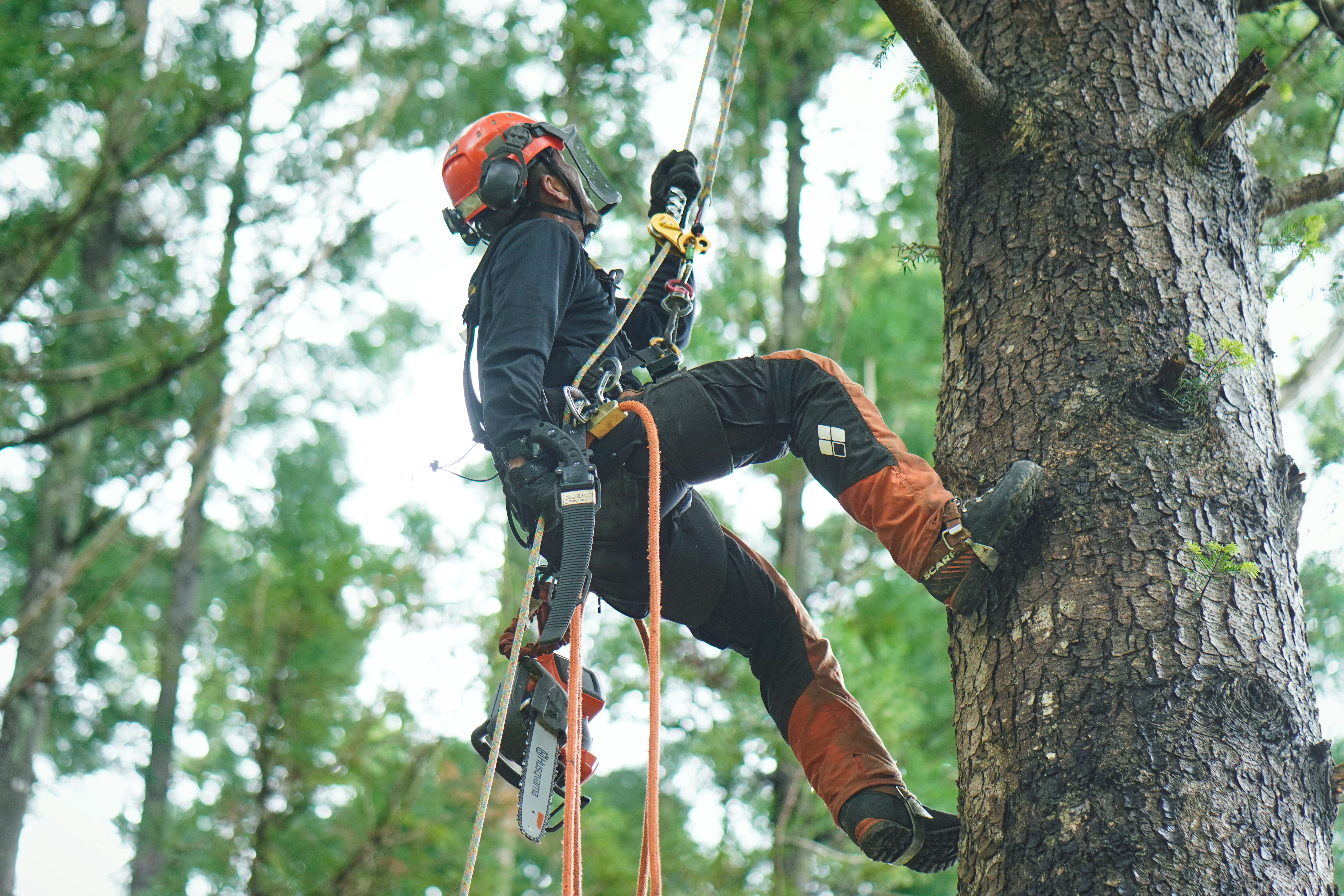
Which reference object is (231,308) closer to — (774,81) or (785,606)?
(774,81)

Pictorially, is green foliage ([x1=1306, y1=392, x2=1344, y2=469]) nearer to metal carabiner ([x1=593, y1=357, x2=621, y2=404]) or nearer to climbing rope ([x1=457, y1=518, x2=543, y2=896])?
metal carabiner ([x1=593, y1=357, x2=621, y2=404])

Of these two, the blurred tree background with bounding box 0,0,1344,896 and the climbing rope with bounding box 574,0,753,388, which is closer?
the climbing rope with bounding box 574,0,753,388


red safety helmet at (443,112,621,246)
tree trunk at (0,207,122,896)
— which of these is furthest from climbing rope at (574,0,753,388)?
tree trunk at (0,207,122,896)

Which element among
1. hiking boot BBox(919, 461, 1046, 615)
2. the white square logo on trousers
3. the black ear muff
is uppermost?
the black ear muff

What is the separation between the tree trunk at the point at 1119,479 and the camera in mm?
1981

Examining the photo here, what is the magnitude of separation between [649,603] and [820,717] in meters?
0.53

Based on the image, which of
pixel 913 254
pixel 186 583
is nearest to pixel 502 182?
pixel 913 254

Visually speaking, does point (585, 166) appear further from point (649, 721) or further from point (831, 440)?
point (649, 721)

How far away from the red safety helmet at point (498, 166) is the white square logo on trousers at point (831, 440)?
3.65 ft

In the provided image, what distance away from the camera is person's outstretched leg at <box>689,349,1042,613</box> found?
228cm

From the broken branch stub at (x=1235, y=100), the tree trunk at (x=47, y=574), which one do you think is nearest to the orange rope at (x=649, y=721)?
the broken branch stub at (x=1235, y=100)

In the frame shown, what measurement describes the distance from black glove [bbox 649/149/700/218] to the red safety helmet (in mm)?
146

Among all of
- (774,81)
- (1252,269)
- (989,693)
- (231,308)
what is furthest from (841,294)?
(989,693)

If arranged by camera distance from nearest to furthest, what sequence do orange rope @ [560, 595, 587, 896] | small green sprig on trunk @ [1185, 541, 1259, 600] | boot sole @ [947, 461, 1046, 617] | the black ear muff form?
1. small green sprig on trunk @ [1185, 541, 1259, 600]
2. boot sole @ [947, 461, 1046, 617]
3. orange rope @ [560, 595, 587, 896]
4. the black ear muff
